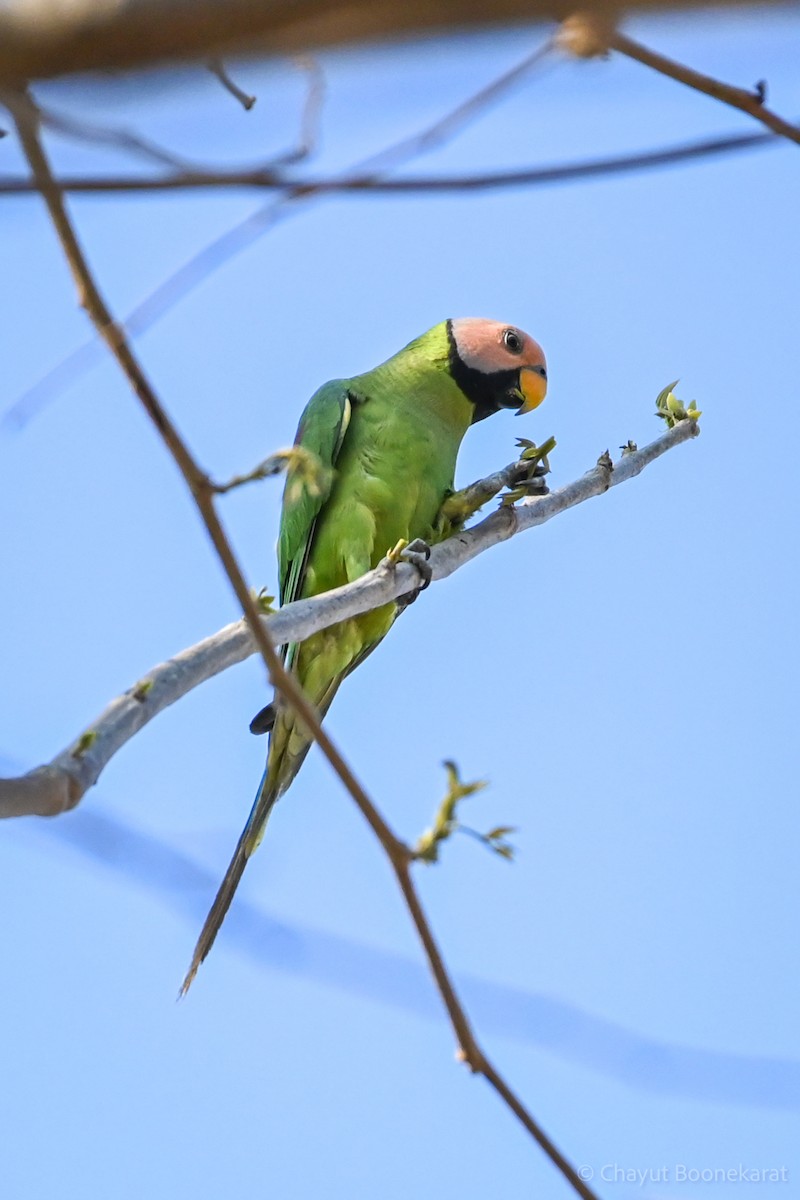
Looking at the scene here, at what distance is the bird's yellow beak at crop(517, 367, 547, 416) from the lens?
17.4ft

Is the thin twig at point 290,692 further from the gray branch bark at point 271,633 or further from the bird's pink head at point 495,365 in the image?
the bird's pink head at point 495,365

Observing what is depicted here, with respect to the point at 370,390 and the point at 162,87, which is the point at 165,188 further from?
the point at 370,390

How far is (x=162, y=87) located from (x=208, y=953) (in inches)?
122

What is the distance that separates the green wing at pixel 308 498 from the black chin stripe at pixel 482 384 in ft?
1.67

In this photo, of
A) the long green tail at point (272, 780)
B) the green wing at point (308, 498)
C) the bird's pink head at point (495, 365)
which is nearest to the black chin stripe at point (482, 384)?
the bird's pink head at point (495, 365)

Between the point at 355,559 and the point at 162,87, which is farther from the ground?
the point at 355,559

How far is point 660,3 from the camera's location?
76cm

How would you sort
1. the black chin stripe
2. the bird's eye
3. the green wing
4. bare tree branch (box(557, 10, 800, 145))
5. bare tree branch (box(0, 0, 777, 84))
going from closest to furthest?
bare tree branch (box(0, 0, 777, 84)), bare tree branch (box(557, 10, 800, 145)), the green wing, the black chin stripe, the bird's eye

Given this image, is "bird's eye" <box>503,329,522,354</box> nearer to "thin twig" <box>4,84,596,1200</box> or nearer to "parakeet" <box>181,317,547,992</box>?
"parakeet" <box>181,317,547,992</box>

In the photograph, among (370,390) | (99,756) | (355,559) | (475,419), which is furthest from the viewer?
(475,419)

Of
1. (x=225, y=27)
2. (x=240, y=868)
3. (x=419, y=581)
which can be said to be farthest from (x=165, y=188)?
(x=240, y=868)

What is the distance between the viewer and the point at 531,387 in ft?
17.5

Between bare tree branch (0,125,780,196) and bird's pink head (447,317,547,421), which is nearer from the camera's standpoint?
bare tree branch (0,125,780,196)

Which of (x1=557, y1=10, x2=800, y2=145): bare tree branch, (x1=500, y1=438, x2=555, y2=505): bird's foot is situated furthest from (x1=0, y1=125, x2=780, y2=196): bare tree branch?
(x1=500, y1=438, x2=555, y2=505): bird's foot
